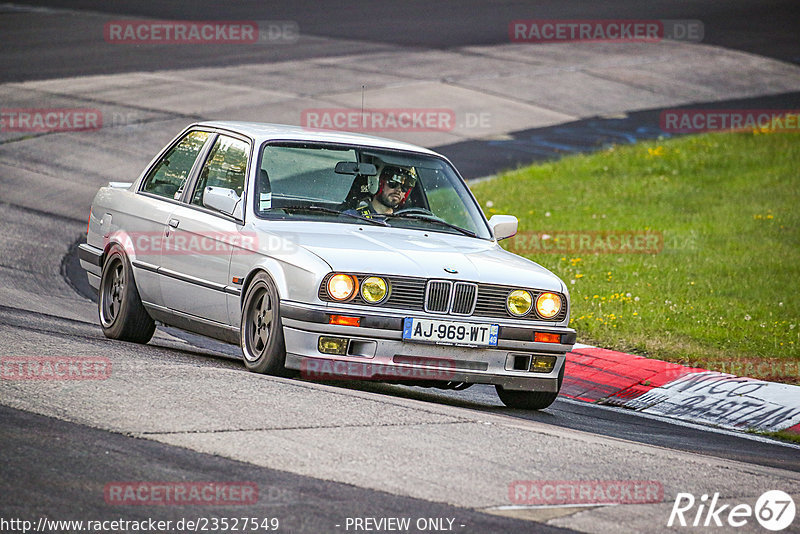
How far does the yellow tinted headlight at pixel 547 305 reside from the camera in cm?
803

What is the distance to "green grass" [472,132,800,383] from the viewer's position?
38.0 feet

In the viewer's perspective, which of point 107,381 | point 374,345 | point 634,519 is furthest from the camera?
point 374,345

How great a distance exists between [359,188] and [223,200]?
100 centimetres

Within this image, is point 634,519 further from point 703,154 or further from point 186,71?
point 186,71

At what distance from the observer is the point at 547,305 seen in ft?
26.5

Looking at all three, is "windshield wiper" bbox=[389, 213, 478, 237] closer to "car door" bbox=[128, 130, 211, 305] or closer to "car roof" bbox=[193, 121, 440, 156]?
"car roof" bbox=[193, 121, 440, 156]

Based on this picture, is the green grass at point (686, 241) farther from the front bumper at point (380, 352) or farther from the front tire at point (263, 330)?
the front tire at point (263, 330)

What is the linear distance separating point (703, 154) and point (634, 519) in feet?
61.4

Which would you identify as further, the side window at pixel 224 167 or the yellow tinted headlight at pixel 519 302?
the side window at pixel 224 167

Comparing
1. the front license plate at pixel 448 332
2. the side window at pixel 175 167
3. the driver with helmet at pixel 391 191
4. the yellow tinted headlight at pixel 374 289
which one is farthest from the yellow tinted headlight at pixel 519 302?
the side window at pixel 175 167

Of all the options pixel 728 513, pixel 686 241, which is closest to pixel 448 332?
pixel 728 513

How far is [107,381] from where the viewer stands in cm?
707

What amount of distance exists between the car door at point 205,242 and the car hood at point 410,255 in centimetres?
55

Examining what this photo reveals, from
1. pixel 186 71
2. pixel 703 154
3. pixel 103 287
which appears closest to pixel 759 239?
pixel 703 154
